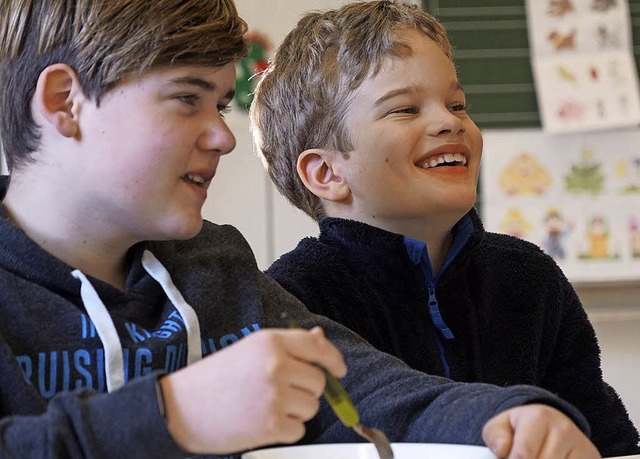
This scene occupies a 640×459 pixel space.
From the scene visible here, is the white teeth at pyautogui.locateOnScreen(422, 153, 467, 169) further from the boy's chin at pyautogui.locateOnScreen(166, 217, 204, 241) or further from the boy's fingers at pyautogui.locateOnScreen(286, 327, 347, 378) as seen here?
the boy's fingers at pyautogui.locateOnScreen(286, 327, 347, 378)

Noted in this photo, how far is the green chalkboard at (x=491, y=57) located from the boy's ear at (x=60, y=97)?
1.78 m

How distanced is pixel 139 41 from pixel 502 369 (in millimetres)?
693

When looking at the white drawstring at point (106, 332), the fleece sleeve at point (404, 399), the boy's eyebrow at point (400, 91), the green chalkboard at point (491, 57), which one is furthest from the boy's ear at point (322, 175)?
the green chalkboard at point (491, 57)

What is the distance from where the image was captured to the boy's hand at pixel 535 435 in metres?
0.86

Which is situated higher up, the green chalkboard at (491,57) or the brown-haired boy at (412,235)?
the green chalkboard at (491,57)

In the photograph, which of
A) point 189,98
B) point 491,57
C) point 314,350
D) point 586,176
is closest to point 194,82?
point 189,98

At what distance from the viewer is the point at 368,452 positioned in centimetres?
87

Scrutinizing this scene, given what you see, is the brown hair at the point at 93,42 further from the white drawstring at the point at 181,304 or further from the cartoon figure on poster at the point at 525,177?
the cartoon figure on poster at the point at 525,177

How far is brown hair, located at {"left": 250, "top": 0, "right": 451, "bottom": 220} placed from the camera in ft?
4.77

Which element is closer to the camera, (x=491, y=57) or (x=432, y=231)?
(x=432, y=231)

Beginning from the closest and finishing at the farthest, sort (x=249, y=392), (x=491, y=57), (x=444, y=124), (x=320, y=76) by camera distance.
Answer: (x=249, y=392), (x=444, y=124), (x=320, y=76), (x=491, y=57)

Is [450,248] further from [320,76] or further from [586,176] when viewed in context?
[586,176]

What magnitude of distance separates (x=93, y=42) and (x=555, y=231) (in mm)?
1921

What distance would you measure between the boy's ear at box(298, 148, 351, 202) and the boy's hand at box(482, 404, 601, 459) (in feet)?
2.05
